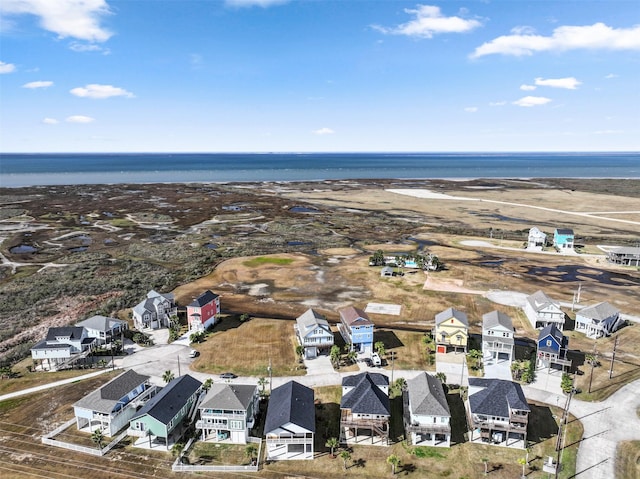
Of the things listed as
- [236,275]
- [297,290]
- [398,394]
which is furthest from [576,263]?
[236,275]

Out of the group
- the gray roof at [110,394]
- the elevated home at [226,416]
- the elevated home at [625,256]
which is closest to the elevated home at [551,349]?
the elevated home at [226,416]

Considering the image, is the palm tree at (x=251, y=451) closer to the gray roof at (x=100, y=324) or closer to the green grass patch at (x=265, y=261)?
the gray roof at (x=100, y=324)

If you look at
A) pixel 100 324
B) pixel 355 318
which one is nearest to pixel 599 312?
pixel 355 318

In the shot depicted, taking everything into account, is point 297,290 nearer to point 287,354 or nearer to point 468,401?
point 287,354

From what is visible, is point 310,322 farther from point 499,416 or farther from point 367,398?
point 499,416

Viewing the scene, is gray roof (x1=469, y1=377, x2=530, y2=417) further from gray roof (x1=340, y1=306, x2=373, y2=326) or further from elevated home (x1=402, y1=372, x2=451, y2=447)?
gray roof (x1=340, y1=306, x2=373, y2=326)
